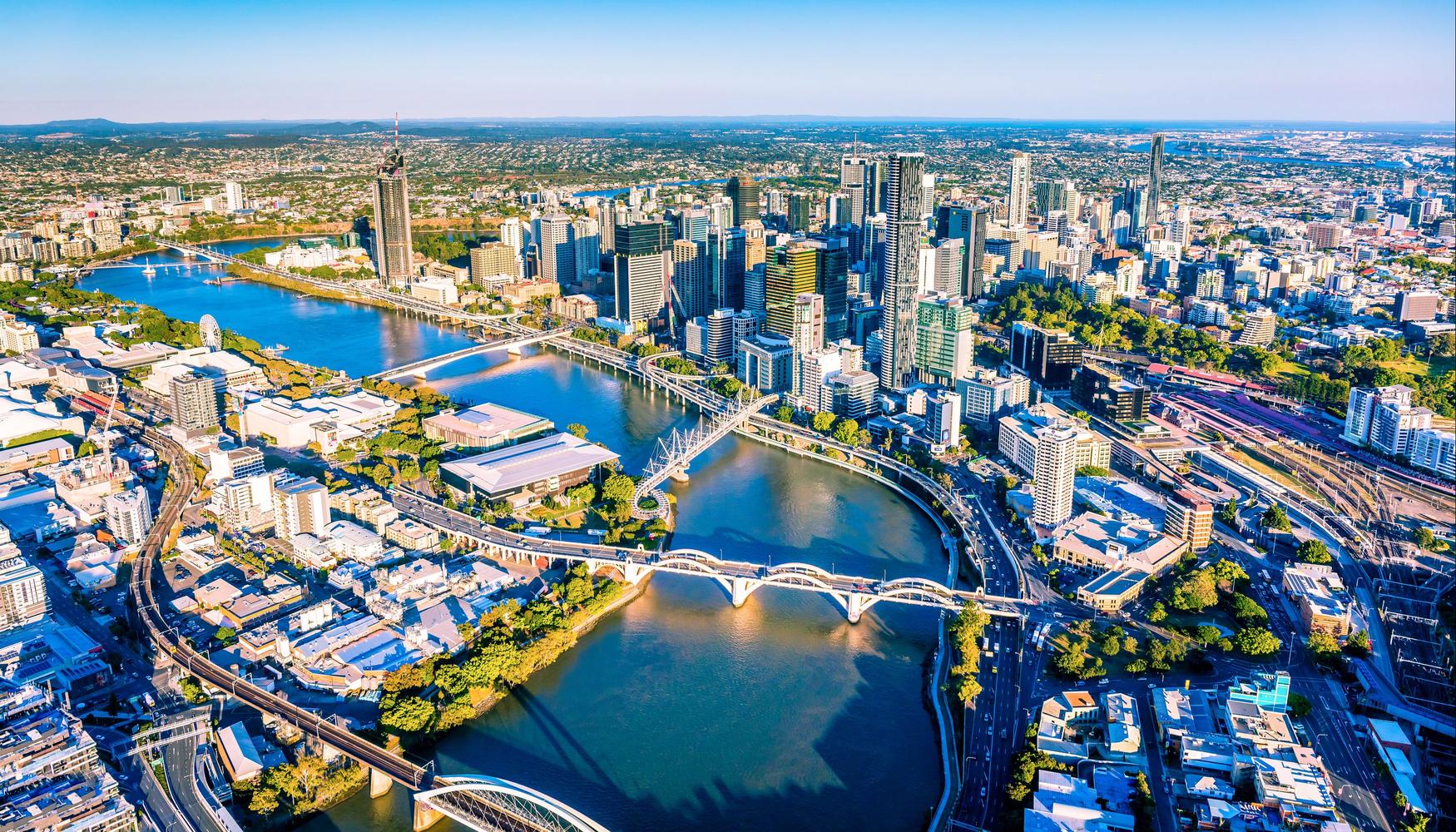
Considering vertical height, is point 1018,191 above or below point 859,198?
above

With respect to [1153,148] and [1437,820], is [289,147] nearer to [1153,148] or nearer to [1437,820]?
[1153,148]

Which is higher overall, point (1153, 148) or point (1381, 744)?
point (1153, 148)

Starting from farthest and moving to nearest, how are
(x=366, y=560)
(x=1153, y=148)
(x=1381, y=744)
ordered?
(x=1153, y=148) < (x=366, y=560) < (x=1381, y=744)

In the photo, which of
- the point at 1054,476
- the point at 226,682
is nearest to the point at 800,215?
the point at 1054,476

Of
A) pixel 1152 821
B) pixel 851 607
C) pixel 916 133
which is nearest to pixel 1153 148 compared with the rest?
pixel 851 607

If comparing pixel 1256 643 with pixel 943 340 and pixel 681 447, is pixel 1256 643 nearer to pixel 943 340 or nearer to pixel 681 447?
pixel 681 447

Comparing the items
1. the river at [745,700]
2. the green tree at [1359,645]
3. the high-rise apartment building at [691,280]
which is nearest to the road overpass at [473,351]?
the high-rise apartment building at [691,280]

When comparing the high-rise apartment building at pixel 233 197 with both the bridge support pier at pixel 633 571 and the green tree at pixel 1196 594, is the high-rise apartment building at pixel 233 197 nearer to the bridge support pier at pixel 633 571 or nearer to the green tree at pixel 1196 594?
the bridge support pier at pixel 633 571
